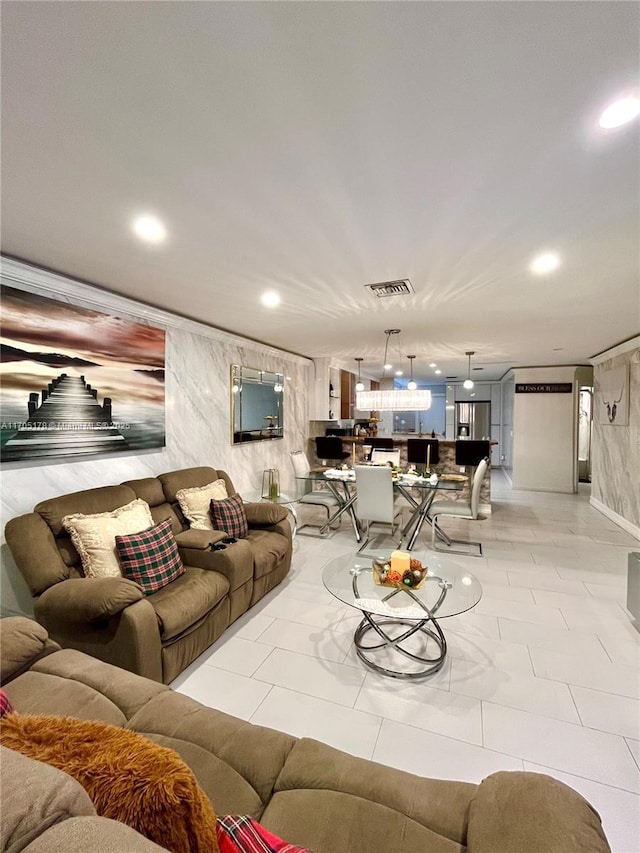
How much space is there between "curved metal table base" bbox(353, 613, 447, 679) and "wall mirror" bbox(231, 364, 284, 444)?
2786mm

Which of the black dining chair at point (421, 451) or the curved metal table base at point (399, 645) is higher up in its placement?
the black dining chair at point (421, 451)

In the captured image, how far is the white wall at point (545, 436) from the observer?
7.46m

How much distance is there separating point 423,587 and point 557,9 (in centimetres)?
262

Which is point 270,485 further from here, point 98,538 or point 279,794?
point 279,794

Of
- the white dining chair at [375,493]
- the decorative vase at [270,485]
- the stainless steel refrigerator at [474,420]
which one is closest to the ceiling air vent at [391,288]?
the white dining chair at [375,493]

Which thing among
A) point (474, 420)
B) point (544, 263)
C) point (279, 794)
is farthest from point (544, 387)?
point (279, 794)

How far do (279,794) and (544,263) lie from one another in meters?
2.96

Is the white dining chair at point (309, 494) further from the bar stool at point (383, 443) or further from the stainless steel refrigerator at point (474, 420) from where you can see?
the stainless steel refrigerator at point (474, 420)

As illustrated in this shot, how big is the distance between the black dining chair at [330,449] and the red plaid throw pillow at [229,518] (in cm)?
362

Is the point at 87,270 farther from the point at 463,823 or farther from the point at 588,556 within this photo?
the point at 588,556

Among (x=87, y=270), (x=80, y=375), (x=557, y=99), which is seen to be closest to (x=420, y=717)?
(x=557, y=99)

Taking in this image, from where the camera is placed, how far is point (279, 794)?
1.11 metres

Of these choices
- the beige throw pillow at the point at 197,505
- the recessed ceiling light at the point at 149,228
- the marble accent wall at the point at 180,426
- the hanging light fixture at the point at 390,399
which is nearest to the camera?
the recessed ceiling light at the point at 149,228

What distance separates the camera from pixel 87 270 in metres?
2.68
